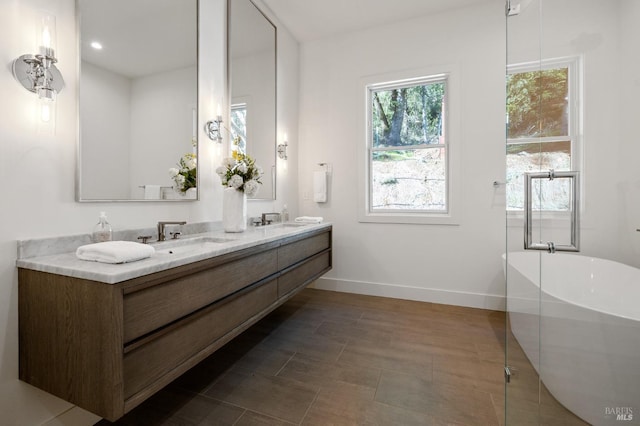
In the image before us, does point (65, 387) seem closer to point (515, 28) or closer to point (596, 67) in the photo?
point (596, 67)

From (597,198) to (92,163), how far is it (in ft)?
7.93

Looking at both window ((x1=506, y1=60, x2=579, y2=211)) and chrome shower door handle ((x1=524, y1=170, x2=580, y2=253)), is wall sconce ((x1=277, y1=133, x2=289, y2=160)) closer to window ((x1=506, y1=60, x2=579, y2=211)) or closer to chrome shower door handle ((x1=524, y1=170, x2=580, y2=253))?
window ((x1=506, y1=60, x2=579, y2=211))

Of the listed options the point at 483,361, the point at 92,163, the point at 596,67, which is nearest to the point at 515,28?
the point at 596,67

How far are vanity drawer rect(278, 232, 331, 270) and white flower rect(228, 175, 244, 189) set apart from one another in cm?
54

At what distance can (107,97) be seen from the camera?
1.47 m

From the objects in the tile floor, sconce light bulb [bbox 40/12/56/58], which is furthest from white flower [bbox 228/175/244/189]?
the tile floor

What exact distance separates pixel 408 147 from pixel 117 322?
2.97m

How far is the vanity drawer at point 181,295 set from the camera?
0.99 meters

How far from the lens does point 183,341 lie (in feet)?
3.95

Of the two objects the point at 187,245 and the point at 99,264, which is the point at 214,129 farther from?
the point at 99,264

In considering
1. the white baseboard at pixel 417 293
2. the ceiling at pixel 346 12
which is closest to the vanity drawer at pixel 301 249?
the white baseboard at pixel 417 293

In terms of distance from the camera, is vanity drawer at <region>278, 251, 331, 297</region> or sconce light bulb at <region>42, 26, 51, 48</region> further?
vanity drawer at <region>278, 251, 331, 297</region>

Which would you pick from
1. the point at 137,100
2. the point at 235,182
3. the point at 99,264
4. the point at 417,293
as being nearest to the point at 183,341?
the point at 99,264

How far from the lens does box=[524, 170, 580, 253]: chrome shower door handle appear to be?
134 cm
